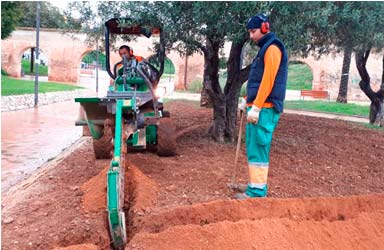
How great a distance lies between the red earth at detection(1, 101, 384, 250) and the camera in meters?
3.89

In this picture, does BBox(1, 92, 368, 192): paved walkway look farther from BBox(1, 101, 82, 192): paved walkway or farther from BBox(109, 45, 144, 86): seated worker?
BBox(109, 45, 144, 86): seated worker

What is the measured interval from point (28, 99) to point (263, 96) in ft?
51.7

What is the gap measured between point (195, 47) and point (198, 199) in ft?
11.1

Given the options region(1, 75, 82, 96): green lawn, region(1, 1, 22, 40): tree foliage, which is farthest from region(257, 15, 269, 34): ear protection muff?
region(1, 1, 22, 40): tree foliage

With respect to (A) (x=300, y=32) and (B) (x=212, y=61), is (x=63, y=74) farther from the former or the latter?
(A) (x=300, y=32)

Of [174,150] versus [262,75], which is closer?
[262,75]

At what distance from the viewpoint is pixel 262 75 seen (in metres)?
4.55

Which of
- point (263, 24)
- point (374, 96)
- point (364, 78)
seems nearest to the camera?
point (263, 24)

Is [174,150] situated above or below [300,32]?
below

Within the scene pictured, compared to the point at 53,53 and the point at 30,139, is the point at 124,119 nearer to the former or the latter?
the point at 30,139

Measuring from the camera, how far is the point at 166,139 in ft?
22.4

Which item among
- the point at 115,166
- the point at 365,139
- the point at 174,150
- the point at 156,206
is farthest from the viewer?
the point at 365,139

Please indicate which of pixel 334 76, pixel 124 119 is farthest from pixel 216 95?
pixel 334 76

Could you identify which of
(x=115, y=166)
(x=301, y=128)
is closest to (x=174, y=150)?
(x=115, y=166)
